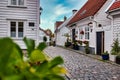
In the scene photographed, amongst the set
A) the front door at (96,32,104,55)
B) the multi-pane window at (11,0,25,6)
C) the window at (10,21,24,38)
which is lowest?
the front door at (96,32,104,55)

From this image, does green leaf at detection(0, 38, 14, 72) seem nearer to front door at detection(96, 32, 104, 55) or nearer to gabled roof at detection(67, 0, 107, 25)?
front door at detection(96, 32, 104, 55)

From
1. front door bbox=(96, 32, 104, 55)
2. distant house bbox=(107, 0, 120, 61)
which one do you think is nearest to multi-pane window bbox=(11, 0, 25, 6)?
front door bbox=(96, 32, 104, 55)

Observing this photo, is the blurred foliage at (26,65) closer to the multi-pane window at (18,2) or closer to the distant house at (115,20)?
the distant house at (115,20)

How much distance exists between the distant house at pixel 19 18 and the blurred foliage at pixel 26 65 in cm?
1749

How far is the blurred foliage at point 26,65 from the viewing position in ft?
2.46

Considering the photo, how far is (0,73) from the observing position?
29.6 inches

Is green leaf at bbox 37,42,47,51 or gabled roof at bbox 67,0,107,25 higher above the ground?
gabled roof at bbox 67,0,107,25

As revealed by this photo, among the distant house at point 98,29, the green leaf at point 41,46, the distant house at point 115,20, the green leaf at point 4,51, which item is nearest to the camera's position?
the green leaf at point 4,51

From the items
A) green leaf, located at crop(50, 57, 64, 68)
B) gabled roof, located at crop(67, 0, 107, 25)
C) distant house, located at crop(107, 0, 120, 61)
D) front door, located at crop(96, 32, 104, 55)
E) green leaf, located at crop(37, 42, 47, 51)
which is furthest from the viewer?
gabled roof, located at crop(67, 0, 107, 25)

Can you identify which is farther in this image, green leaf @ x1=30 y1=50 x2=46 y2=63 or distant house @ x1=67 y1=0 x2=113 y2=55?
distant house @ x1=67 y1=0 x2=113 y2=55

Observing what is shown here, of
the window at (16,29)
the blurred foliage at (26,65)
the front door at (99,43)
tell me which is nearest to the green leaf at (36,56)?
the blurred foliage at (26,65)

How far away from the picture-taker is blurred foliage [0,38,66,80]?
75cm

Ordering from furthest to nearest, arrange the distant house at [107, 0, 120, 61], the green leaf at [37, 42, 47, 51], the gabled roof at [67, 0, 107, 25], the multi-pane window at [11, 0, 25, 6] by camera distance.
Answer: the gabled roof at [67, 0, 107, 25], the multi-pane window at [11, 0, 25, 6], the distant house at [107, 0, 120, 61], the green leaf at [37, 42, 47, 51]

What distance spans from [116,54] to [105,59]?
121cm
